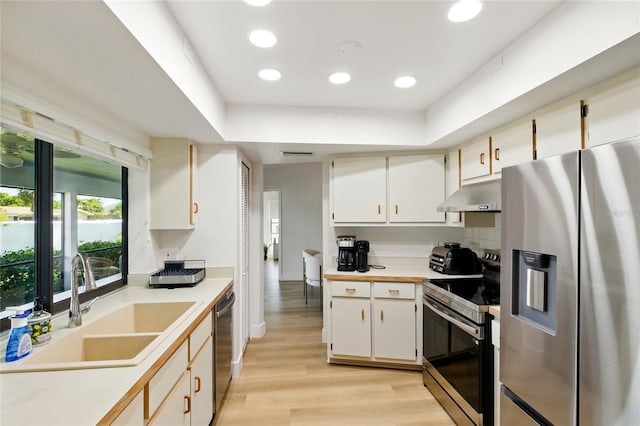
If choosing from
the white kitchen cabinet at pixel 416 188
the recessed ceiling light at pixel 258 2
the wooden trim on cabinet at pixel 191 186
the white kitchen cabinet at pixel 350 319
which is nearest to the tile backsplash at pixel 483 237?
the white kitchen cabinet at pixel 416 188

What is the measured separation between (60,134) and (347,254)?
2305 millimetres

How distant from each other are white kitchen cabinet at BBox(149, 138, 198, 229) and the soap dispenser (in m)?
1.27

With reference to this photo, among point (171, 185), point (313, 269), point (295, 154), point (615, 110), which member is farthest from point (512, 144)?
point (313, 269)

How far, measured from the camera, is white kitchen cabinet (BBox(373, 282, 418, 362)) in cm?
263

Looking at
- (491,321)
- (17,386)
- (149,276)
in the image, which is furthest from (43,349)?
(491,321)

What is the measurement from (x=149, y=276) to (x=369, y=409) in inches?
78.1

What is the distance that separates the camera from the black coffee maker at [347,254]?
2.89 meters

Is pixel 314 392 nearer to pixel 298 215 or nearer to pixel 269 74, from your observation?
pixel 269 74

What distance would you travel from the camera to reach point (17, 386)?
94cm

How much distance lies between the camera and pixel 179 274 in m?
2.29

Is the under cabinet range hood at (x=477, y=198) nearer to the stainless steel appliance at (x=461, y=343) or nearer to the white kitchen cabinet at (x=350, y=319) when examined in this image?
the stainless steel appliance at (x=461, y=343)

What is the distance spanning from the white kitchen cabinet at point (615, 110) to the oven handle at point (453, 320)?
1197mm

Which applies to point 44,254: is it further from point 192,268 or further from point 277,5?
point 277,5

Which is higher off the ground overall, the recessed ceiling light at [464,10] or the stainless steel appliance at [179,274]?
the recessed ceiling light at [464,10]
